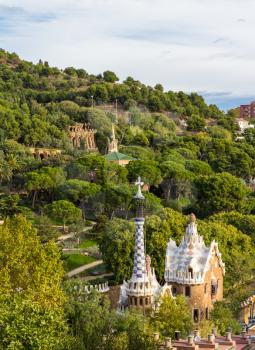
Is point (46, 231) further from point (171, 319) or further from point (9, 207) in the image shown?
point (171, 319)

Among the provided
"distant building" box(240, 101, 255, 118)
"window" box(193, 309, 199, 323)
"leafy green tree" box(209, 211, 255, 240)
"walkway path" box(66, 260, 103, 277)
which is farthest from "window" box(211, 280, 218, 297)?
"distant building" box(240, 101, 255, 118)

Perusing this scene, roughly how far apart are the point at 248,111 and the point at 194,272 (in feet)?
417

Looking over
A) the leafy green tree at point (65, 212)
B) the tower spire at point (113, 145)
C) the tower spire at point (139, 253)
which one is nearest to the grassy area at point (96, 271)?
the leafy green tree at point (65, 212)

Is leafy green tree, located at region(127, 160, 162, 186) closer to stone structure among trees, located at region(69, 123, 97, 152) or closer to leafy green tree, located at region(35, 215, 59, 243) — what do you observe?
leafy green tree, located at region(35, 215, 59, 243)

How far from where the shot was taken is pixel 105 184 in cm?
6134

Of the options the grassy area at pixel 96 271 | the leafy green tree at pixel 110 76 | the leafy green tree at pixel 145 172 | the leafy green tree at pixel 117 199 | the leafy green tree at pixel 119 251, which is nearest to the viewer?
the leafy green tree at pixel 119 251

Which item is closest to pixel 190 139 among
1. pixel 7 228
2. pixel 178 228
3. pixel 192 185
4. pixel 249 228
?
pixel 192 185

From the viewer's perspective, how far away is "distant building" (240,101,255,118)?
16100cm

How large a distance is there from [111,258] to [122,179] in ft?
70.5

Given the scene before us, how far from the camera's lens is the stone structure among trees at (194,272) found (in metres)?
38.1

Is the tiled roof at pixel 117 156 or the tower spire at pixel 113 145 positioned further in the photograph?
the tower spire at pixel 113 145

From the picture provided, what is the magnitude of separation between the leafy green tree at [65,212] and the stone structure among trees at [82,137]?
2753 centimetres

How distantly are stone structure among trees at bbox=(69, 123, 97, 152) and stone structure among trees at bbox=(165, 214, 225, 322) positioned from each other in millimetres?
43620

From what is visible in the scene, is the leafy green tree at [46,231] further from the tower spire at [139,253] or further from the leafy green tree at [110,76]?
the leafy green tree at [110,76]
